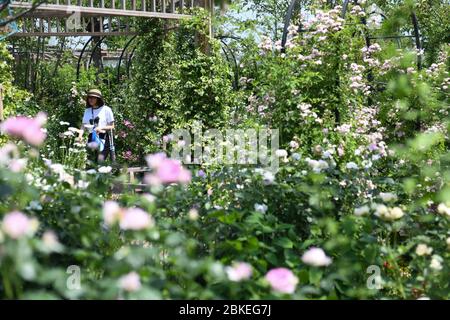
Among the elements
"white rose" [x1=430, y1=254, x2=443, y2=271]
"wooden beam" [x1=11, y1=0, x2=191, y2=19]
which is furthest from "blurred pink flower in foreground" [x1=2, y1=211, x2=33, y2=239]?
"wooden beam" [x1=11, y1=0, x2=191, y2=19]

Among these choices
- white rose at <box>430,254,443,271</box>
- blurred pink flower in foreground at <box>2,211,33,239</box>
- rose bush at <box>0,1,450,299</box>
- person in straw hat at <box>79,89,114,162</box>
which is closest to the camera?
blurred pink flower in foreground at <box>2,211,33,239</box>

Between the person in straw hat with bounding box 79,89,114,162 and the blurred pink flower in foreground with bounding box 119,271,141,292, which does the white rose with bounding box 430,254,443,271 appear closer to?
the blurred pink flower in foreground with bounding box 119,271,141,292

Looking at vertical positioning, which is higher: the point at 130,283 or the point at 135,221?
the point at 135,221

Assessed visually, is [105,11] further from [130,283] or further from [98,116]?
[130,283]

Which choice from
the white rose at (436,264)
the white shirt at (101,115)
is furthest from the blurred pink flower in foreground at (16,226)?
the white shirt at (101,115)

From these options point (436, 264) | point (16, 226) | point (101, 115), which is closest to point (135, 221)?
point (16, 226)

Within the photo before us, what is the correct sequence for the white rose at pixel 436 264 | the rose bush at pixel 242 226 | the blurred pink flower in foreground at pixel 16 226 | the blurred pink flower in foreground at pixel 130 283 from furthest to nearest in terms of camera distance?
1. the white rose at pixel 436 264
2. the rose bush at pixel 242 226
3. the blurred pink flower in foreground at pixel 130 283
4. the blurred pink flower in foreground at pixel 16 226

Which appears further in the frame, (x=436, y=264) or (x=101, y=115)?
(x=101, y=115)

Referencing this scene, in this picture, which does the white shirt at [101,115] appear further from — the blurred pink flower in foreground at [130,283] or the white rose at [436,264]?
the blurred pink flower in foreground at [130,283]

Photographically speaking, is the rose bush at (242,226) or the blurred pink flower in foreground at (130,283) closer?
the blurred pink flower in foreground at (130,283)

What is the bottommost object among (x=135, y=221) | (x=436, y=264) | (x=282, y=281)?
(x=436, y=264)

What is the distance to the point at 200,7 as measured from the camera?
6848 mm

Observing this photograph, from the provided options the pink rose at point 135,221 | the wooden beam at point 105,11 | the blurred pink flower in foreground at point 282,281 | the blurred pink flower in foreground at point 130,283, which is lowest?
the blurred pink flower in foreground at point 282,281
